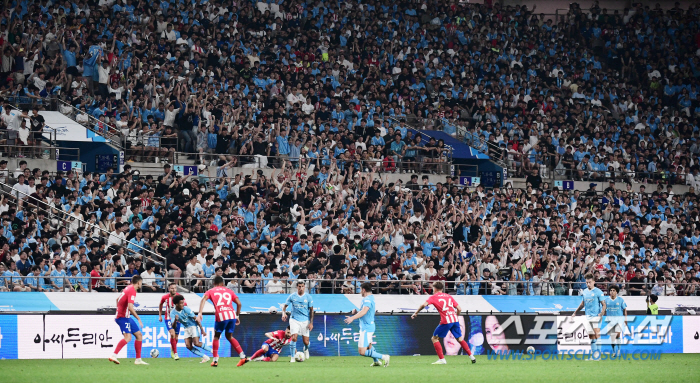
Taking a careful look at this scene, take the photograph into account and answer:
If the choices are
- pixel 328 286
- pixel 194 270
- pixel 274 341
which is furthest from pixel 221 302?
pixel 328 286

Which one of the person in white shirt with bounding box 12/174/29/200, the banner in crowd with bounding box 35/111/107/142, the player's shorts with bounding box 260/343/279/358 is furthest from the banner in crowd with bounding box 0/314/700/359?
the banner in crowd with bounding box 35/111/107/142

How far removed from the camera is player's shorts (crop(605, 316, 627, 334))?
22047mm

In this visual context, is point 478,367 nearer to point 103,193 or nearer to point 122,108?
point 103,193

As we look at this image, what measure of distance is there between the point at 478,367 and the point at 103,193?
12920mm

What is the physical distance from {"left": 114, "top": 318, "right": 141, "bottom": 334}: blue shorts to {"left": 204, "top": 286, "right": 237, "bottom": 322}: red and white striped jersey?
1.61 m

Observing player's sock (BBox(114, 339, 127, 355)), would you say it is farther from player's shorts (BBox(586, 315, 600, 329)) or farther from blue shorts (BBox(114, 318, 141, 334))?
player's shorts (BBox(586, 315, 600, 329))

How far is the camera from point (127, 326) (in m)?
19.0

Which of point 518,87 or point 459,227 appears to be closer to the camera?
point 459,227

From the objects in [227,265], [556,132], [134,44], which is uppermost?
[134,44]

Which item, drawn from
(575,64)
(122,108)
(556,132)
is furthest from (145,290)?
(575,64)

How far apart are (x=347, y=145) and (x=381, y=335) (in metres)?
11.2

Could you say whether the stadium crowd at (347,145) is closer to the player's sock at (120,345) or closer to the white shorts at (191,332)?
the white shorts at (191,332)

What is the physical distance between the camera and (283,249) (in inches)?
1067

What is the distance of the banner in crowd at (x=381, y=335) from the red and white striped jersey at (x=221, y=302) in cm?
382
